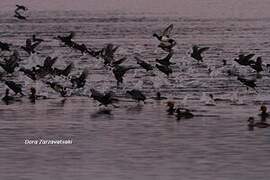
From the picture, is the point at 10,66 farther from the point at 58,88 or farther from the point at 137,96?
the point at 137,96

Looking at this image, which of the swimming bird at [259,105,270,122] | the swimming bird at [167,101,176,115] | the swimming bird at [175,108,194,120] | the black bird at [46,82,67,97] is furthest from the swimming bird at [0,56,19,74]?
the swimming bird at [259,105,270,122]

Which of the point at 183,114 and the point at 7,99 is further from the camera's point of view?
the point at 7,99

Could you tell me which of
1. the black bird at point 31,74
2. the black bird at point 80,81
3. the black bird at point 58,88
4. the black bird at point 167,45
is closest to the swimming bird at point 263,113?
the black bird at point 58,88

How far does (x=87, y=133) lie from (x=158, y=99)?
17.9 ft

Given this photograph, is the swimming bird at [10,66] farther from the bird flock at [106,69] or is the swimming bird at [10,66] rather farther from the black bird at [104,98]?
the black bird at [104,98]

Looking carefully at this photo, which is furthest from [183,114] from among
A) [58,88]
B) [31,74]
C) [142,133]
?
[31,74]

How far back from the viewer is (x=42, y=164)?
1605 centimetres

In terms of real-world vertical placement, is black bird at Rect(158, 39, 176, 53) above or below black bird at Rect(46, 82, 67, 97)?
below

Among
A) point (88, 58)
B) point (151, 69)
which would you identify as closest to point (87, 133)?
point (151, 69)

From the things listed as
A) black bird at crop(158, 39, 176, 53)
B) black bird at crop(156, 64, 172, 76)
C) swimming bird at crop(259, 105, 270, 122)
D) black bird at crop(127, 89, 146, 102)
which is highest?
swimming bird at crop(259, 105, 270, 122)

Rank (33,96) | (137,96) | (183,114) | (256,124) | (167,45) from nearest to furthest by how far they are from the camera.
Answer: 1. (256,124)
2. (183,114)
3. (137,96)
4. (33,96)
5. (167,45)

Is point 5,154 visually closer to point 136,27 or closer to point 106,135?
point 106,135

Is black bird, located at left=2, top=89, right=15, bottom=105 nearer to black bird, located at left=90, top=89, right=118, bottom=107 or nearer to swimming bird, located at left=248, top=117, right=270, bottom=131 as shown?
black bird, located at left=90, top=89, right=118, bottom=107

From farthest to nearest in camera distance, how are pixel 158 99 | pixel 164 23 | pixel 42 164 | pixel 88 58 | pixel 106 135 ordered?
1. pixel 164 23
2. pixel 88 58
3. pixel 158 99
4. pixel 106 135
5. pixel 42 164
